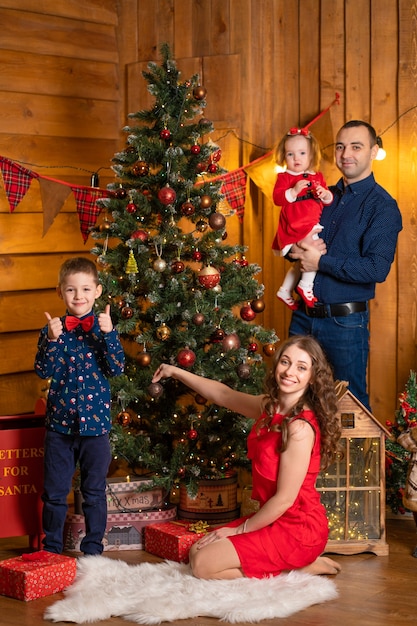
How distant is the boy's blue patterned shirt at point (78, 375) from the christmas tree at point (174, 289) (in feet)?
1.25

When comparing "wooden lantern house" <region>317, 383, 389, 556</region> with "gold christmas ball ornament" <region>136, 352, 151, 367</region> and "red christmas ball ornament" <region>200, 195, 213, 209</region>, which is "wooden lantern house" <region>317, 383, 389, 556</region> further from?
"red christmas ball ornament" <region>200, 195, 213, 209</region>

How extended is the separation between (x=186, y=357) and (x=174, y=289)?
32cm

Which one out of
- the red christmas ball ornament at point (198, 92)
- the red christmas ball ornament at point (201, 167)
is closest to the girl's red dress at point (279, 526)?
the red christmas ball ornament at point (201, 167)

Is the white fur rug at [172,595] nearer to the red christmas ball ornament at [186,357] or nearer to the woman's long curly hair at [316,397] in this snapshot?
the woman's long curly hair at [316,397]

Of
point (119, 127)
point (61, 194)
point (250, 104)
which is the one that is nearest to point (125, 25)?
point (119, 127)

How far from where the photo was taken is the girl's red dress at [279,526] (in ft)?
11.3

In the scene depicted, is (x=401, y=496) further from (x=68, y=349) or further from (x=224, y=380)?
(x=68, y=349)

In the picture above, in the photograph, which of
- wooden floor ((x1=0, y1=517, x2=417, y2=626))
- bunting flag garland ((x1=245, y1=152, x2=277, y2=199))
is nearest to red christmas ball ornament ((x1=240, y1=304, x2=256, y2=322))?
bunting flag garland ((x1=245, y1=152, x2=277, y2=199))

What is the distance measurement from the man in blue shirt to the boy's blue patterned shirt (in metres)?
0.95

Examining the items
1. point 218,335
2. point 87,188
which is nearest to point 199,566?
point 218,335

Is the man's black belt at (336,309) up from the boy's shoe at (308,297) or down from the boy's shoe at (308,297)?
down

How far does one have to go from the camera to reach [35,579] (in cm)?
335

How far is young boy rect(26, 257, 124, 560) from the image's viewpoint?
362cm

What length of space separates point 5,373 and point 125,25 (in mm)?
2047
